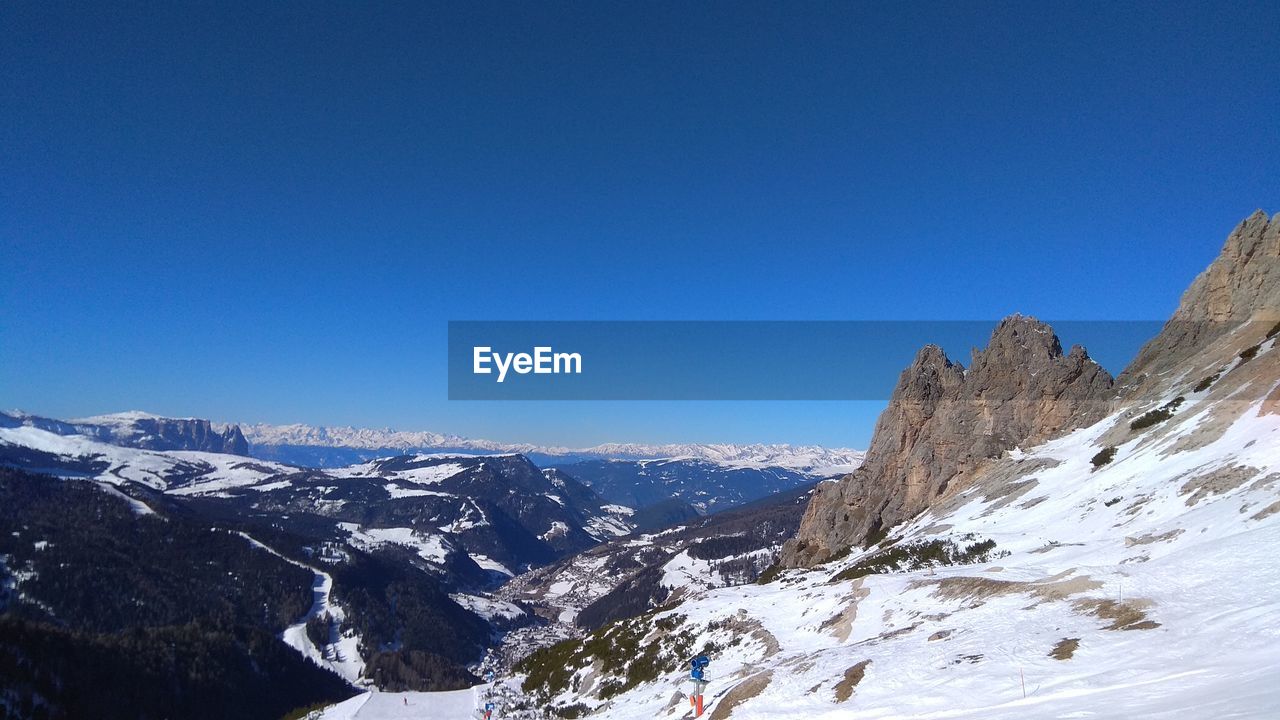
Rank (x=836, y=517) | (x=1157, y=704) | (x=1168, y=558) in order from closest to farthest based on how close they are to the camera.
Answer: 1. (x=1157, y=704)
2. (x=1168, y=558)
3. (x=836, y=517)

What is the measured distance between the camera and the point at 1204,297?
78688 mm

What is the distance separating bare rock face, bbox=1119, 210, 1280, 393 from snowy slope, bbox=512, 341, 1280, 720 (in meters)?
14.4

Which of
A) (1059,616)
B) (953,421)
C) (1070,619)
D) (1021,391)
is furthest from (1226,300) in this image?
(1070,619)

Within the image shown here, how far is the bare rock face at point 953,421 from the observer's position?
87062 millimetres

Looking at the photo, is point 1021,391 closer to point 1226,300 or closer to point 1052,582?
point 1226,300

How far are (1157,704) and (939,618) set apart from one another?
58.8 feet

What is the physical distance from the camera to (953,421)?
319 ft

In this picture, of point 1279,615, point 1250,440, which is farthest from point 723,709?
point 1250,440

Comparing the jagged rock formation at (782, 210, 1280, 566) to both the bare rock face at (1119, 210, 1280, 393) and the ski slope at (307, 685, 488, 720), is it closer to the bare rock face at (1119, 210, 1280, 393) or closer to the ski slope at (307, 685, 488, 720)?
the bare rock face at (1119, 210, 1280, 393)

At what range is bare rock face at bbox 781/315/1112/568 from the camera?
87.1m

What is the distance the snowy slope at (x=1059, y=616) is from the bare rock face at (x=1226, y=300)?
14362 mm

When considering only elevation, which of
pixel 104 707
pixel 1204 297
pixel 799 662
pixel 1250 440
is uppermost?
pixel 1204 297

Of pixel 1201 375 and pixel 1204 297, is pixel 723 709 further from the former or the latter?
pixel 1204 297

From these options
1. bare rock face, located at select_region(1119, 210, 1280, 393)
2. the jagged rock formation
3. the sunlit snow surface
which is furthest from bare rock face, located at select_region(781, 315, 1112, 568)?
the sunlit snow surface
